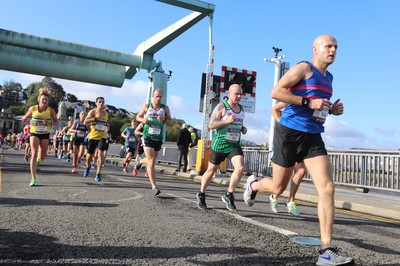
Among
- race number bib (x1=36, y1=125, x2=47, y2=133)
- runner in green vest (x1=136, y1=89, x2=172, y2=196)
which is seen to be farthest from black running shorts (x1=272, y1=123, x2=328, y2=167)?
race number bib (x1=36, y1=125, x2=47, y2=133)

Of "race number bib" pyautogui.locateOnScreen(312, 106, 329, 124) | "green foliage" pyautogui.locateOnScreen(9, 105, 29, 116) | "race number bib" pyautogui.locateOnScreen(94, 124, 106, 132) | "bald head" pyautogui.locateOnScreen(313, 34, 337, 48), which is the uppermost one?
"green foliage" pyautogui.locateOnScreen(9, 105, 29, 116)

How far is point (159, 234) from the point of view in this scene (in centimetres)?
373

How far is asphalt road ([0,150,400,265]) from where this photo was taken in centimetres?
295

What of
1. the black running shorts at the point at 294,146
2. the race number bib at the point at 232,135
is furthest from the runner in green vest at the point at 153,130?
the black running shorts at the point at 294,146

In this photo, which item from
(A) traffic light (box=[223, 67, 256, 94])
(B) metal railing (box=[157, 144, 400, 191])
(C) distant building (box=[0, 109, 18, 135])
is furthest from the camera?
(C) distant building (box=[0, 109, 18, 135])

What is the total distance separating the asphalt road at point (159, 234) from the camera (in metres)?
2.95

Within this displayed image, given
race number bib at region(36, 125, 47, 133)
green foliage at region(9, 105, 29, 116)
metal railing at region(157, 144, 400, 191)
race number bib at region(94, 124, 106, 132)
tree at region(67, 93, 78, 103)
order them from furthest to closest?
tree at region(67, 93, 78, 103), green foliage at region(9, 105, 29, 116), metal railing at region(157, 144, 400, 191), race number bib at region(94, 124, 106, 132), race number bib at region(36, 125, 47, 133)

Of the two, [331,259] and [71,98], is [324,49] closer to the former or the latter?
[331,259]

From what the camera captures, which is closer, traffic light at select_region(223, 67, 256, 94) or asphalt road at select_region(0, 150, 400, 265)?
asphalt road at select_region(0, 150, 400, 265)

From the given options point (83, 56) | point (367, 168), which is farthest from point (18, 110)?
point (367, 168)

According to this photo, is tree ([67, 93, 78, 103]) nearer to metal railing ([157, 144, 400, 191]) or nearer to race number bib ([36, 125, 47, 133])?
metal railing ([157, 144, 400, 191])

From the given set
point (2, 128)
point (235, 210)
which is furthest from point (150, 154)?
point (2, 128)

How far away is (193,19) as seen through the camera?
25.0 m

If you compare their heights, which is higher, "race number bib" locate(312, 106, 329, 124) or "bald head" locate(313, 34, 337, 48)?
"bald head" locate(313, 34, 337, 48)
